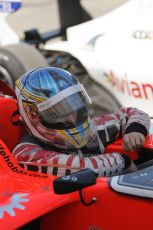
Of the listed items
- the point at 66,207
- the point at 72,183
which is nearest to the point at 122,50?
the point at 66,207

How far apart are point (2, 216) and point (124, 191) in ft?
1.47

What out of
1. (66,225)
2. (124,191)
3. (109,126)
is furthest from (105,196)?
(109,126)

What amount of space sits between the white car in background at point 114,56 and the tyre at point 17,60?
0.03 meters

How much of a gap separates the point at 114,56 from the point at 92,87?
0.35 m

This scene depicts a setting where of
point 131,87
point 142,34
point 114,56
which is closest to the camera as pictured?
point 131,87

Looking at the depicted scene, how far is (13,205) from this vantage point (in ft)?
6.79

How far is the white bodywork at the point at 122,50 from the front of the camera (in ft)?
12.9

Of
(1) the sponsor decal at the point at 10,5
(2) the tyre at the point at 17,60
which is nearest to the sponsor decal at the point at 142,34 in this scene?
(2) the tyre at the point at 17,60

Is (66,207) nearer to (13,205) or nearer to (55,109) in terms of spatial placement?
(13,205)

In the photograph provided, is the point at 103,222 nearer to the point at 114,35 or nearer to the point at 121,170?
the point at 121,170

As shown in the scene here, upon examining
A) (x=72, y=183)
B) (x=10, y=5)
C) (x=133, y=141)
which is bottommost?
(x=10, y=5)

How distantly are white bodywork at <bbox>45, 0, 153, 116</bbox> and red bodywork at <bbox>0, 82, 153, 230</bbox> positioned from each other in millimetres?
1814

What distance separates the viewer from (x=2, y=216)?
6.63 feet

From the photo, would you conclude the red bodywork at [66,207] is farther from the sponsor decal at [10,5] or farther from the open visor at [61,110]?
the sponsor decal at [10,5]
